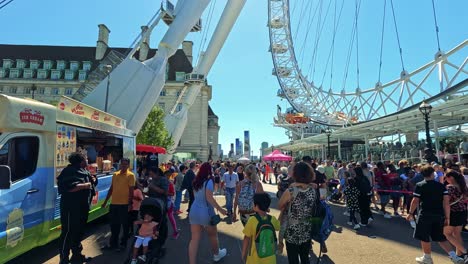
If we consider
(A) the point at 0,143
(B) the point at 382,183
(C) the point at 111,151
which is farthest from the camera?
(B) the point at 382,183

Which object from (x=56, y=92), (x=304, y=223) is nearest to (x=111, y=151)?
(x=304, y=223)

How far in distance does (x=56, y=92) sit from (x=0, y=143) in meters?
63.0

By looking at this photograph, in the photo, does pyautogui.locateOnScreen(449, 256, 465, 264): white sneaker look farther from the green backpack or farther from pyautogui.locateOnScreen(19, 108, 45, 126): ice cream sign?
pyautogui.locateOnScreen(19, 108, 45, 126): ice cream sign

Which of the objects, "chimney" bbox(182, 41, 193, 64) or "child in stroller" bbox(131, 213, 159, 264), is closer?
"child in stroller" bbox(131, 213, 159, 264)

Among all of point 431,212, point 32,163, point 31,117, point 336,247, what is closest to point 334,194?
point 336,247

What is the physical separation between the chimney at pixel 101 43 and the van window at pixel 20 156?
63640mm

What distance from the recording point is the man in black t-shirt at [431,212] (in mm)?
4961

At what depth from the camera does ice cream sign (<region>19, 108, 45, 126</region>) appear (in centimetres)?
492

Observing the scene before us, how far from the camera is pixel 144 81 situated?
53.4 feet

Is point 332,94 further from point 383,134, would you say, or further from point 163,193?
point 163,193

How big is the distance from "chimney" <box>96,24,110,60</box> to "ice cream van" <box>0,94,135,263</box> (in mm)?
61758

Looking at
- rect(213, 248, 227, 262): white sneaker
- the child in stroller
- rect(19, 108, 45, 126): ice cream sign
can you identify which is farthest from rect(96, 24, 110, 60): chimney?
the child in stroller

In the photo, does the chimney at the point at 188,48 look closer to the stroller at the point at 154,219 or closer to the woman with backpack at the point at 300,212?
the stroller at the point at 154,219

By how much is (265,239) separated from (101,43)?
67.9m
